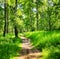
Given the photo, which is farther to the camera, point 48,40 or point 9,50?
point 48,40

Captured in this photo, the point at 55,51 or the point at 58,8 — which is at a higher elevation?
the point at 58,8

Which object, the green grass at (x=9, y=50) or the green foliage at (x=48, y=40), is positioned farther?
the green foliage at (x=48, y=40)

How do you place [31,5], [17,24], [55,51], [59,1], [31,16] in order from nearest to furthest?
[55,51] < [59,1] < [17,24] < [31,5] < [31,16]

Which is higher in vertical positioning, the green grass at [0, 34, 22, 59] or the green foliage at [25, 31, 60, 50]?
the green foliage at [25, 31, 60, 50]

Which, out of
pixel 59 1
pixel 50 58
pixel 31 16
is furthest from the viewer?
pixel 31 16

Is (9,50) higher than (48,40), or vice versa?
(48,40)

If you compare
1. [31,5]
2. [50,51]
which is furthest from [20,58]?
[31,5]

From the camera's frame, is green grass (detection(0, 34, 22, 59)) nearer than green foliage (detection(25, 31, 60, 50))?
Yes

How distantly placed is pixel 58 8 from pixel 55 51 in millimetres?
3009

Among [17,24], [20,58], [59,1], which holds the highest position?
[59,1]

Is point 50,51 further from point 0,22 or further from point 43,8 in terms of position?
point 43,8

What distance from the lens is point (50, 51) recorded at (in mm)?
12906

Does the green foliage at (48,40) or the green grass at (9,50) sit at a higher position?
the green foliage at (48,40)

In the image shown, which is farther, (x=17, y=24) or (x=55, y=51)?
(x=17, y=24)
